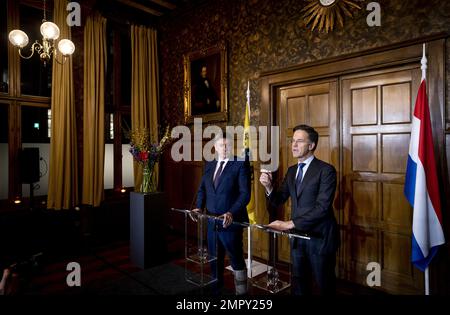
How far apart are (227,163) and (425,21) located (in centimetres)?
227

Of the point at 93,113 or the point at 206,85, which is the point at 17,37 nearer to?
the point at 93,113

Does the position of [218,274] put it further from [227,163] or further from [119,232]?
[119,232]

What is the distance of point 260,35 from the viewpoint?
13.4 ft

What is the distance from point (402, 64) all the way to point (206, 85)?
2.84 metres

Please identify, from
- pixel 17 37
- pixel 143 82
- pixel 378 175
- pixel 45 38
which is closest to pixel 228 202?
pixel 378 175

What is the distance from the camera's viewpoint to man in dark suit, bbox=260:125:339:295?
212cm

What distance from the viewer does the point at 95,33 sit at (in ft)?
16.2

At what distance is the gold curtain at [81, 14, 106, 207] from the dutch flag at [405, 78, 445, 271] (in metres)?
4.36

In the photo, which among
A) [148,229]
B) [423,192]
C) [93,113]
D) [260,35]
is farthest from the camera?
[93,113]

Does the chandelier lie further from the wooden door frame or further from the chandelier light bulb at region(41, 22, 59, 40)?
the wooden door frame

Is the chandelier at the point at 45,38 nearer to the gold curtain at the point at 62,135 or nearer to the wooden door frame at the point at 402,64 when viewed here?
the gold curtain at the point at 62,135

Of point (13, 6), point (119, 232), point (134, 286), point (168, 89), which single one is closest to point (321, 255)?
point (134, 286)

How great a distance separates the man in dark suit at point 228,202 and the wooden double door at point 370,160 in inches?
50.5

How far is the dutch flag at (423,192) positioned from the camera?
7.99ft
